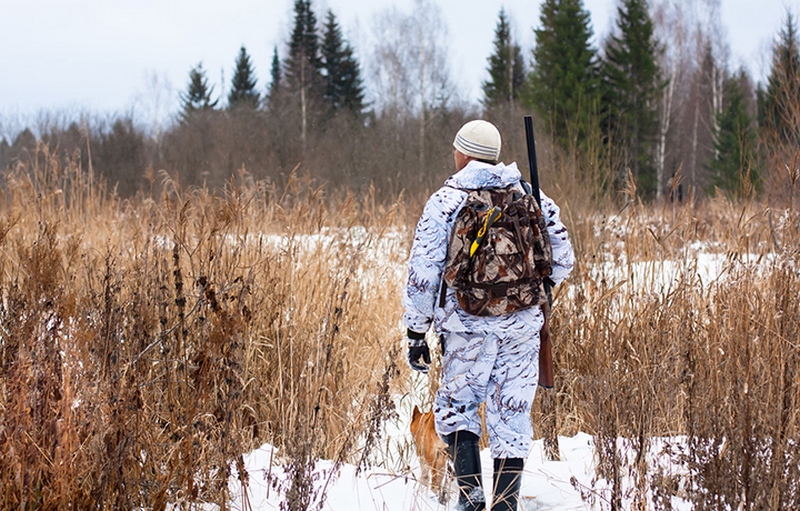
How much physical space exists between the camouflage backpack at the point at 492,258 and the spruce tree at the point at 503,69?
29703 mm

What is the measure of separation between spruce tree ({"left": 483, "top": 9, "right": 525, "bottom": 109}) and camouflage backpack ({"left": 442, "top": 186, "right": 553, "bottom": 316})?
29703 mm

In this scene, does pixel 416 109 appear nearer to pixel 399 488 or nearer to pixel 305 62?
pixel 305 62

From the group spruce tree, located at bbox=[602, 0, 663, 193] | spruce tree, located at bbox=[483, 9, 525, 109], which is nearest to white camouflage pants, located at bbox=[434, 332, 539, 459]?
spruce tree, located at bbox=[602, 0, 663, 193]

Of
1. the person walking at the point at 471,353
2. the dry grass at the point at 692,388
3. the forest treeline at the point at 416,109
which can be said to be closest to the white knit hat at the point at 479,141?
the person walking at the point at 471,353

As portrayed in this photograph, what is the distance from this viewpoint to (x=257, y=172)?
72.9 feet

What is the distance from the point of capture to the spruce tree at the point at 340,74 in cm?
3294

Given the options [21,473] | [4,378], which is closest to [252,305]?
[4,378]

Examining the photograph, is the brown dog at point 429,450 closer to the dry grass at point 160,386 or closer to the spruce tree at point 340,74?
the dry grass at point 160,386

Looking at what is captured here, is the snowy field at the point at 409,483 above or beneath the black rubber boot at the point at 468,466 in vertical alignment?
beneath

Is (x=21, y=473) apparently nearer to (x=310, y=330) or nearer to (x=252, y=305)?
(x=252, y=305)

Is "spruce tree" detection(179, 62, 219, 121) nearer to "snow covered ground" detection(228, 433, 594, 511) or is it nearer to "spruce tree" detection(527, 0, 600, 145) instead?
"spruce tree" detection(527, 0, 600, 145)

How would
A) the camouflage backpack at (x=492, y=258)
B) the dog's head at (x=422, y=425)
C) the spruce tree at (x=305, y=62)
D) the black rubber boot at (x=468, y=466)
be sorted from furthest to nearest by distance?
1. the spruce tree at (x=305, y=62)
2. the dog's head at (x=422, y=425)
3. the black rubber boot at (x=468, y=466)
4. the camouflage backpack at (x=492, y=258)

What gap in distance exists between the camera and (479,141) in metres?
2.72

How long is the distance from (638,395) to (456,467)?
769 mm
